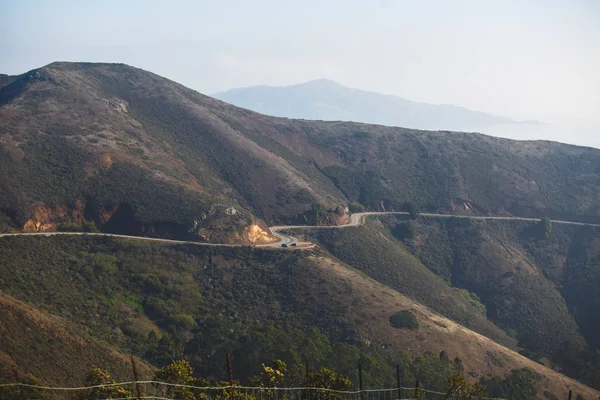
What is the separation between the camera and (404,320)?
47500mm

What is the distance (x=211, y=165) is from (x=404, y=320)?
4576 cm

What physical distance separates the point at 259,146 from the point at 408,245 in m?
34.3

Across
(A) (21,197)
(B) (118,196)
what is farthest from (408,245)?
(A) (21,197)

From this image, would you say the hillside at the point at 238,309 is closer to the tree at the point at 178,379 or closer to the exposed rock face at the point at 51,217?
the exposed rock face at the point at 51,217

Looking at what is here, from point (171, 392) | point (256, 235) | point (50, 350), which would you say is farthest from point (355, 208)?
point (171, 392)

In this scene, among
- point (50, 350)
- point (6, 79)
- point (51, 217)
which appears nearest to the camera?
point (50, 350)

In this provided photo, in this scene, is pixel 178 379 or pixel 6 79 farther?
pixel 6 79

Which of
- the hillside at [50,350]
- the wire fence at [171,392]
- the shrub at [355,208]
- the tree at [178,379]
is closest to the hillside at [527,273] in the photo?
the shrub at [355,208]

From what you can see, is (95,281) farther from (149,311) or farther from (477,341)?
(477,341)

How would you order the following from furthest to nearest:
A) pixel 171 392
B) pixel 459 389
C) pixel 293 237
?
pixel 293 237 < pixel 459 389 < pixel 171 392

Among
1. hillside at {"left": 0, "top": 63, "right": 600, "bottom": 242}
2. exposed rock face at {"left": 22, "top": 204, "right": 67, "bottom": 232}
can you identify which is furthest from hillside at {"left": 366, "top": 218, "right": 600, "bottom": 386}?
exposed rock face at {"left": 22, "top": 204, "right": 67, "bottom": 232}

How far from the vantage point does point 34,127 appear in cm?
6756

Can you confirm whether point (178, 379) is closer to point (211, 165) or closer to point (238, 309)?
point (238, 309)

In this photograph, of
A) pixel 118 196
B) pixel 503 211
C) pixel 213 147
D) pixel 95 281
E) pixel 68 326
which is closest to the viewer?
pixel 68 326
